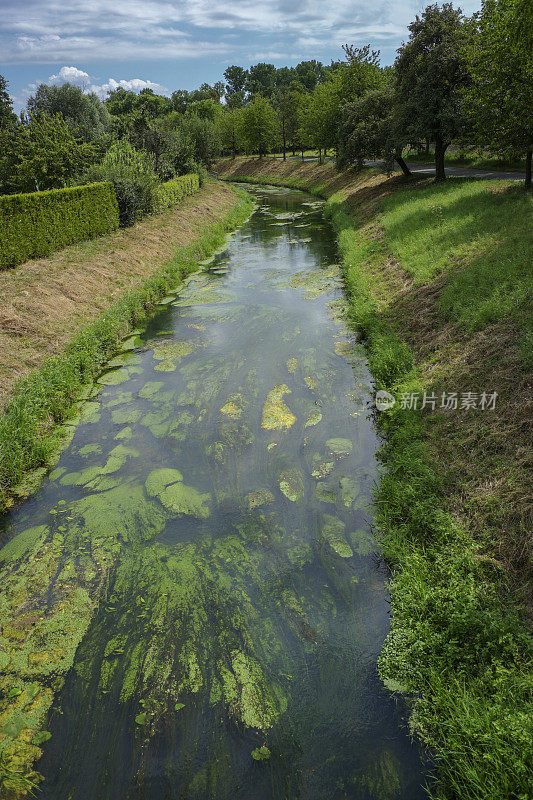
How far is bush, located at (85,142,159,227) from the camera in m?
19.1

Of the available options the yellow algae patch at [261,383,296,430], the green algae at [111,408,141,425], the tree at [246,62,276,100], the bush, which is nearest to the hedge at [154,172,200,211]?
the bush

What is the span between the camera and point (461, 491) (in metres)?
5.75

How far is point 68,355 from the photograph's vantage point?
10.1 meters

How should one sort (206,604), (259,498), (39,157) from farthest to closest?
1. (39,157)
2. (259,498)
3. (206,604)

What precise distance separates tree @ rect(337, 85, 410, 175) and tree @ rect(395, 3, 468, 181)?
10.8 ft

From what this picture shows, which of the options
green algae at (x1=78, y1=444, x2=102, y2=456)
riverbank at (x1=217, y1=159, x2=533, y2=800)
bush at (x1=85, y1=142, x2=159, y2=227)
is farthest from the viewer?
bush at (x1=85, y1=142, x2=159, y2=227)

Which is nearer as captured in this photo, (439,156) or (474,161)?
(439,156)

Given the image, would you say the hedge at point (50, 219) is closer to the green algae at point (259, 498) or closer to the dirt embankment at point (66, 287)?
the dirt embankment at point (66, 287)

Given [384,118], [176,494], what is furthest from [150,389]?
[384,118]

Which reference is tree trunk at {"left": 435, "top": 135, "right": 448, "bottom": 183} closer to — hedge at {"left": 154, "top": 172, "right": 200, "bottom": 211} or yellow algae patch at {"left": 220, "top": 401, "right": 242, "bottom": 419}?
hedge at {"left": 154, "top": 172, "right": 200, "bottom": 211}

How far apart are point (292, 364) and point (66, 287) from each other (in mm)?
7130

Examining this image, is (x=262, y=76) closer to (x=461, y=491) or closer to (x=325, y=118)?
(x=325, y=118)

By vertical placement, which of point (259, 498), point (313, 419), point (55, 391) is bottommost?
point (259, 498)

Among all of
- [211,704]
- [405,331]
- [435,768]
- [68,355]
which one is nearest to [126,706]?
[211,704]
